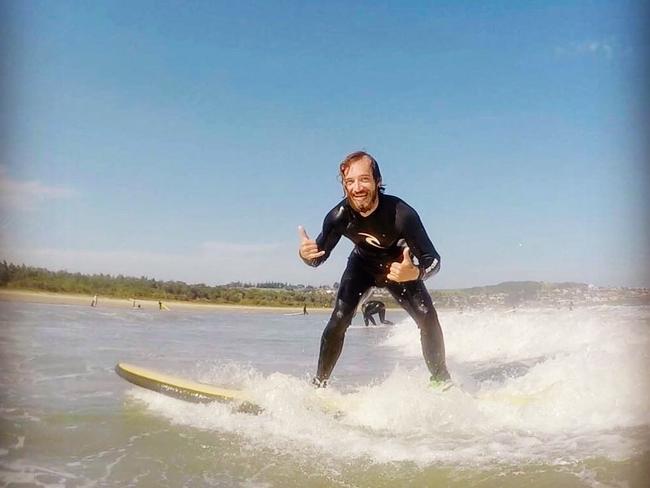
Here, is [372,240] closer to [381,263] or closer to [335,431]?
[381,263]

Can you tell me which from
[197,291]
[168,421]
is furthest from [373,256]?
[197,291]

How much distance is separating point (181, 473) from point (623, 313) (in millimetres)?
8486

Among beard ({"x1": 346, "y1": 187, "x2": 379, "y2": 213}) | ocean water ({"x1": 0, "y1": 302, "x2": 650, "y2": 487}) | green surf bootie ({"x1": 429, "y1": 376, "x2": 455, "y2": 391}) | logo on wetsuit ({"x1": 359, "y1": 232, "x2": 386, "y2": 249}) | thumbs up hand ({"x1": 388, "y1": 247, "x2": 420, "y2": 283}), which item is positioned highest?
beard ({"x1": 346, "y1": 187, "x2": 379, "y2": 213})

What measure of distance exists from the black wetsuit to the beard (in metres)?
0.05

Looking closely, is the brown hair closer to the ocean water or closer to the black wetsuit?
the black wetsuit

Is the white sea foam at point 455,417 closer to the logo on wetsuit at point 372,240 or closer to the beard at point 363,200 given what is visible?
the logo on wetsuit at point 372,240

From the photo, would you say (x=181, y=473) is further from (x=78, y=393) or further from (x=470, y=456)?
(x=78, y=393)

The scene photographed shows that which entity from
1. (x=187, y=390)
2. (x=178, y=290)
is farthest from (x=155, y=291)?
(x=187, y=390)

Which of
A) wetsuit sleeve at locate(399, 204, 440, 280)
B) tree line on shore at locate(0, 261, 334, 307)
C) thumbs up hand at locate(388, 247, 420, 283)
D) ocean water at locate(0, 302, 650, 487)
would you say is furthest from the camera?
tree line on shore at locate(0, 261, 334, 307)

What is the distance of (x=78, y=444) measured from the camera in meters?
2.74

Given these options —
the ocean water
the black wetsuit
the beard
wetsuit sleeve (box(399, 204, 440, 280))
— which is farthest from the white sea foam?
the beard

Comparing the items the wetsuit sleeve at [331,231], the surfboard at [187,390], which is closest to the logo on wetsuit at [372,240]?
the wetsuit sleeve at [331,231]

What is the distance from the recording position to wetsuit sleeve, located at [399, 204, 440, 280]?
3184 millimetres

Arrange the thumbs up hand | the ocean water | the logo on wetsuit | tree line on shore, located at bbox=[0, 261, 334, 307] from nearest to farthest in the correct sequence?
the ocean water
the thumbs up hand
the logo on wetsuit
tree line on shore, located at bbox=[0, 261, 334, 307]
